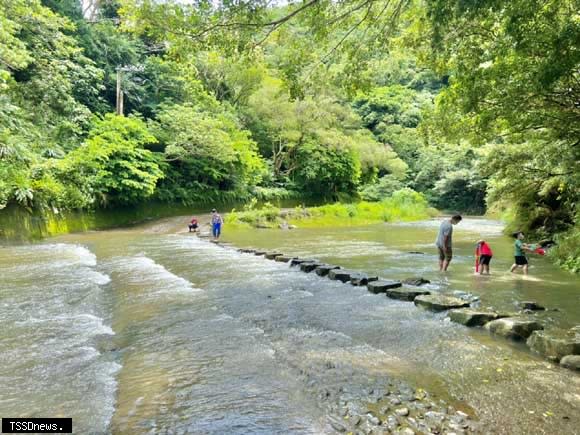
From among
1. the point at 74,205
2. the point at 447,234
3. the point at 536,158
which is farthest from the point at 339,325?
the point at 74,205

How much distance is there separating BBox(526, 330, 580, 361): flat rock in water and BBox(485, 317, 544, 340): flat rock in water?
8.5 inches

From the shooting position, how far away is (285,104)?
3172 cm

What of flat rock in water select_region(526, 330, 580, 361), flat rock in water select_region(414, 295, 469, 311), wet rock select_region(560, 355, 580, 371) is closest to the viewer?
wet rock select_region(560, 355, 580, 371)

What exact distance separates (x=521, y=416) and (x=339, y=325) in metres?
2.88

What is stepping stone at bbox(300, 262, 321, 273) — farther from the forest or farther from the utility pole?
the utility pole

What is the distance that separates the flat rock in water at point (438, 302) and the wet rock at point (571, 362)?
2.20 metres

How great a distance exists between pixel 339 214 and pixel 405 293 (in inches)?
918

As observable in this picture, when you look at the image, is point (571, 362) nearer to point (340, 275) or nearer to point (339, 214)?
point (340, 275)

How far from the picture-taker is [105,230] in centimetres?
2266

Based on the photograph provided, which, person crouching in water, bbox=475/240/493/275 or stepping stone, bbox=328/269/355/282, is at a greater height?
person crouching in water, bbox=475/240/493/275

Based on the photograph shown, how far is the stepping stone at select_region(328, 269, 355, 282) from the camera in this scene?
922cm

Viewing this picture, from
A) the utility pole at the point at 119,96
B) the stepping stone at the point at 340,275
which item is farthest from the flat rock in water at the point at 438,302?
the utility pole at the point at 119,96

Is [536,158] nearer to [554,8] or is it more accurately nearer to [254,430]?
[554,8]

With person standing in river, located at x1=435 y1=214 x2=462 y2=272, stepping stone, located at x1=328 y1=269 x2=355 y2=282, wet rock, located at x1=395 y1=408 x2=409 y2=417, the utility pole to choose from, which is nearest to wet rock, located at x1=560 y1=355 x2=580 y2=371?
wet rock, located at x1=395 y1=408 x2=409 y2=417
